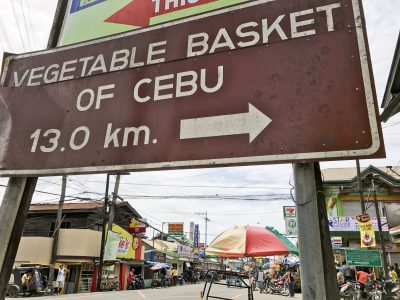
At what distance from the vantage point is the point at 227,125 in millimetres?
1977

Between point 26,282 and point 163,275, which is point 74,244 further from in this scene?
point 163,275

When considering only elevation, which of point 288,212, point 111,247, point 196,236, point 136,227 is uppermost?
point 196,236

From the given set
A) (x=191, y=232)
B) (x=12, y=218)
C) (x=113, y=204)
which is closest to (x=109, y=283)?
(x=113, y=204)

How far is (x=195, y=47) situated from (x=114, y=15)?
1184 mm

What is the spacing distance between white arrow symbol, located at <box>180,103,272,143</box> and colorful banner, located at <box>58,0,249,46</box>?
1249 mm

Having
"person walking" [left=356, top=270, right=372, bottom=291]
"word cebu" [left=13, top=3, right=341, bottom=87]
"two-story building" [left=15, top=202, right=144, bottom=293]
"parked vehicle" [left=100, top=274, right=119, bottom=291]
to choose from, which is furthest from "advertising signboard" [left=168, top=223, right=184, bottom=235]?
"word cebu" [left=13, top=3, right=341, bottom=87]

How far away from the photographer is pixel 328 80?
1.88 metres

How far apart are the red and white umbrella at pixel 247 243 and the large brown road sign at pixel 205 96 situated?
459cm

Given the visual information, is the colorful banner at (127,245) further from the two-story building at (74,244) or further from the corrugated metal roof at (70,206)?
the corrugated metal roof at (70,206)

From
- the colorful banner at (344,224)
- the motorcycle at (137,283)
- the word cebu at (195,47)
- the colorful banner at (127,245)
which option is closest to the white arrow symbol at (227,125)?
the word cebu at (195,47)

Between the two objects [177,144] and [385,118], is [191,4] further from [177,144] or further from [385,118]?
[385,118]

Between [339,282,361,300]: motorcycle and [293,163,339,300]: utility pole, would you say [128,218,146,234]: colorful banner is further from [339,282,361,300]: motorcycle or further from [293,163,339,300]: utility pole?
[293,163,339,300]: utility pole

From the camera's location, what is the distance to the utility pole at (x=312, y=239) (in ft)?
5.71

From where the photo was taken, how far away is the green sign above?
1306 centimetres
